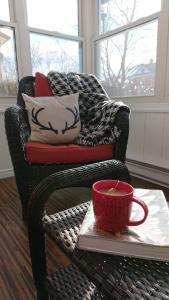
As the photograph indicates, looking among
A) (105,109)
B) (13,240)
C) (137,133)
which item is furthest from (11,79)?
(13,240)

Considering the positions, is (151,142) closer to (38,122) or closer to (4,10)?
(38,122)

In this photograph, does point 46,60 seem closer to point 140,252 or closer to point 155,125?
point 155,125

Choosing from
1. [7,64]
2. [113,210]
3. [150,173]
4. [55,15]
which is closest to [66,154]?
[113,210]

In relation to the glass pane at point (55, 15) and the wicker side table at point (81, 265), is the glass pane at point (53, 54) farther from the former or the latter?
the wicker side table at point (81, 265)

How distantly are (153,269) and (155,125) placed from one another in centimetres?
137

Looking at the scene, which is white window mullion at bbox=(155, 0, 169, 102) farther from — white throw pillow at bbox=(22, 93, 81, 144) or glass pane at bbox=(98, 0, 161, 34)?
white throw pillow at bbox=(22, 93, 81, 144)

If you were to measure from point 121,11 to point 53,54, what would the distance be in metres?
0.73

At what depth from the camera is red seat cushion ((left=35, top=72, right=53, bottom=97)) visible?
1489mm

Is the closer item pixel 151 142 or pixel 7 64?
pixel 151 142

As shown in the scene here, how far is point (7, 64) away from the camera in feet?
5.99

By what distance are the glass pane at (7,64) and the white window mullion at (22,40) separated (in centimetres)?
5

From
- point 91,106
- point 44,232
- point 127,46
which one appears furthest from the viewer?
point 127,46

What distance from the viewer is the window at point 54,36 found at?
1.92 metres

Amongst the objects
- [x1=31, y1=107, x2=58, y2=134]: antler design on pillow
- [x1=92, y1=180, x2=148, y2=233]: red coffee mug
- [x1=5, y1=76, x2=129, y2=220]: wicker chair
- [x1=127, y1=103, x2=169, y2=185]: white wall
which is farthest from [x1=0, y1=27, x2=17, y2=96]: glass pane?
[x1=92, y1=180, x2=148, y2=233]: red coffee mug
